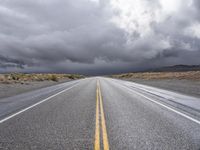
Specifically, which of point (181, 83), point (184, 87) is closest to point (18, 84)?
point (184, 87)

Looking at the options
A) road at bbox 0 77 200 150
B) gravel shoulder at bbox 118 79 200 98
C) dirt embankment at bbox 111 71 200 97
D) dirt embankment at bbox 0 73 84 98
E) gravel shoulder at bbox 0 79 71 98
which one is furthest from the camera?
Result: dirt embankment at bbox 111 71 200 97

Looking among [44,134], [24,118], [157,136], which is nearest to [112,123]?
[157,136]

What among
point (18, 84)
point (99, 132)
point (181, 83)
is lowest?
point (181, 83)

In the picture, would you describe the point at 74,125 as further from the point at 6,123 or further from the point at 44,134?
the point at 6,123

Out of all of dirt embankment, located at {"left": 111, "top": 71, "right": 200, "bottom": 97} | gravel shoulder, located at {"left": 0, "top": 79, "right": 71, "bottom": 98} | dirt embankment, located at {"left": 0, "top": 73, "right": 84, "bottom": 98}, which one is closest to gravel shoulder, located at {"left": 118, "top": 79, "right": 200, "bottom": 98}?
dirt embankment, located at {"left": 111, "top": 71, "right": 200, "bottom": 97}

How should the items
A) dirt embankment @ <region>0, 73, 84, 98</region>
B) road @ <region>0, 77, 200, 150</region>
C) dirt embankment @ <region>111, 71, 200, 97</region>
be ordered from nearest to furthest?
road @ <region>0, 77, 200, 150</region> → dirt embankment @ <region>0, 73, 84, 98</region> → dirt embankment @ <region>111, 71, 200, 97</region>

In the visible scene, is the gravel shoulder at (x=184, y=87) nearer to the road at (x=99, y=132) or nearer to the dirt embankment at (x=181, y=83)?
the dirt embankment at (x=181, y=83)

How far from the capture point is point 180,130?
625 centimetres

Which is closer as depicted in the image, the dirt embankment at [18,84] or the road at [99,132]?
the road at [99,132]

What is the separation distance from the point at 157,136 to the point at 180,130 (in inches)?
42.2

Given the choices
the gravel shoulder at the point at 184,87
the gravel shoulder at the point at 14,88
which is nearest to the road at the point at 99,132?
the gravel shoulder at the point at 14,88

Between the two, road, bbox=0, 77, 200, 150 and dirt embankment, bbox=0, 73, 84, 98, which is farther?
dirt embankment, bbox=0, 73, 84, 98

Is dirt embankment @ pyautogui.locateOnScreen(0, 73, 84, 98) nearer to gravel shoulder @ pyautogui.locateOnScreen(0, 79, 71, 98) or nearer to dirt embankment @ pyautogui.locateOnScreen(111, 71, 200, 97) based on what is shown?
gravel shoulder @ pyautogui.locateOnScreen(0, 79, 71, 98)

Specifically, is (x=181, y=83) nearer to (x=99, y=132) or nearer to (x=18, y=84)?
(x=18, y=84)
